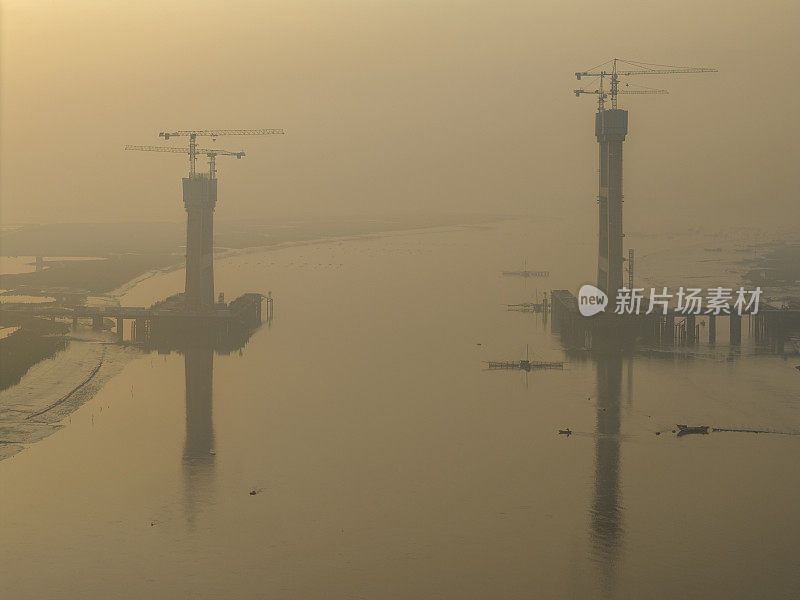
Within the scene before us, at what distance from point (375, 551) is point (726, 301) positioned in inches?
3021

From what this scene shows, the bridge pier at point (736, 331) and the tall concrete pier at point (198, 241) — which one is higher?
the tall concrete pier at point (198, 241)

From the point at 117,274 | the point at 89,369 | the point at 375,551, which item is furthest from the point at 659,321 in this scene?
the point at 117,274

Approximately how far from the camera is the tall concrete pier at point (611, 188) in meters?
103

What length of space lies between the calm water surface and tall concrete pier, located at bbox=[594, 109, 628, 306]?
1568 cm

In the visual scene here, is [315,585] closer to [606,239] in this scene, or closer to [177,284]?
[606,239]

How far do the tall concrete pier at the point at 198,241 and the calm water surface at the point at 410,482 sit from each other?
14.0 meters

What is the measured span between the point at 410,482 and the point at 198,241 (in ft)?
182

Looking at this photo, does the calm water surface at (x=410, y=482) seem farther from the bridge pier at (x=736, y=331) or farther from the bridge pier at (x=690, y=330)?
the bridge pier at (x=690, y=330)

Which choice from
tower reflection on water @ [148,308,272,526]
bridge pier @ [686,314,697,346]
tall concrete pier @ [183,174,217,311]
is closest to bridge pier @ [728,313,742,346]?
bridge pier @ [686,314,697,346]

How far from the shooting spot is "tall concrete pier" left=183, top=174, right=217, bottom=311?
104 meters

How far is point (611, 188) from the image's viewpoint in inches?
4063

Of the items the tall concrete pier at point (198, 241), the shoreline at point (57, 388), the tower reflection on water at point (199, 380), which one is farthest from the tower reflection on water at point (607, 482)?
the tall concrete pier at point (198, 241)

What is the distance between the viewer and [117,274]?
6816 inches

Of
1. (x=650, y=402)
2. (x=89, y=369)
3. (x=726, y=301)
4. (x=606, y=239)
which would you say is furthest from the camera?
(x=726, y=301)
